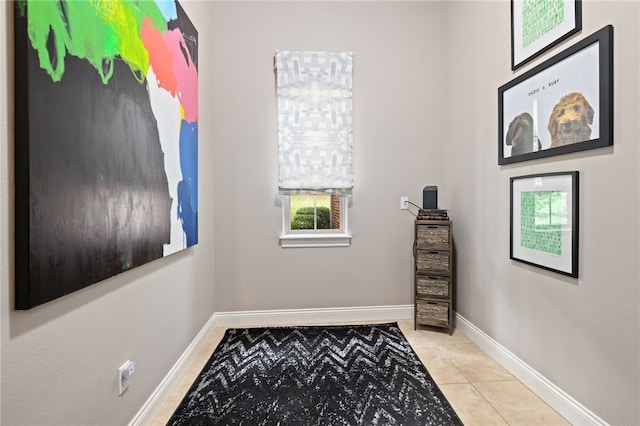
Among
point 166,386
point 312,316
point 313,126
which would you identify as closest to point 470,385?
point 312,316

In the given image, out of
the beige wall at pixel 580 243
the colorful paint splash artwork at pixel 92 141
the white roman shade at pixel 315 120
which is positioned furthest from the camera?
the white roman shade at pixel 315 120

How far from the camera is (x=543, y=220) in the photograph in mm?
1771

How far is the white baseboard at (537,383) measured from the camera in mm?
1536

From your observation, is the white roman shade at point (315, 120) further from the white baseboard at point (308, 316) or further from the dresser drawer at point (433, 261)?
the white baseboard at point (308, 316)

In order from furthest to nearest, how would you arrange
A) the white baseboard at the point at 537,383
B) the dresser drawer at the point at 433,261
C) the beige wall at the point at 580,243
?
the dresser drawer at the point at 433,261, the white baseboard at the point at 537,383, the beige wall at the point at 580,243

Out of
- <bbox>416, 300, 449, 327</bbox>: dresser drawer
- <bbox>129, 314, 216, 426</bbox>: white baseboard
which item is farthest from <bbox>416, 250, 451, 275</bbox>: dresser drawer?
<bbox>129, 314, 216, 426</bbox>: white baseboard

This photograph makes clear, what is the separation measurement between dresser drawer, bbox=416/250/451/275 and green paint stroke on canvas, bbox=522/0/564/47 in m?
1.60

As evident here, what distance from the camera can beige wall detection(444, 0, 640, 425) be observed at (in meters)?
1.32

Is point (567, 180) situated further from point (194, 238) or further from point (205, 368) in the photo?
point (205, 368)

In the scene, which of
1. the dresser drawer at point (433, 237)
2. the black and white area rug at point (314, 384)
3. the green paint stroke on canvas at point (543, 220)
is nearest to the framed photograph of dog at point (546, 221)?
the green paint stroke on canvas at point (543, 220)

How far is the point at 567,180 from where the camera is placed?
1.60 m

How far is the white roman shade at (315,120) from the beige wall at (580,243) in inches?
39.9

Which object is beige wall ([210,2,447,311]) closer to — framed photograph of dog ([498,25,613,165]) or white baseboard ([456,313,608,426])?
white baseboard ([456,313,608,426])

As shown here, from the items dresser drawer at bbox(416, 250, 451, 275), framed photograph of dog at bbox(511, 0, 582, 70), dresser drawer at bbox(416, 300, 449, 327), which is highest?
framed photograph of dog at bbox(511, 0, 582, 70)
